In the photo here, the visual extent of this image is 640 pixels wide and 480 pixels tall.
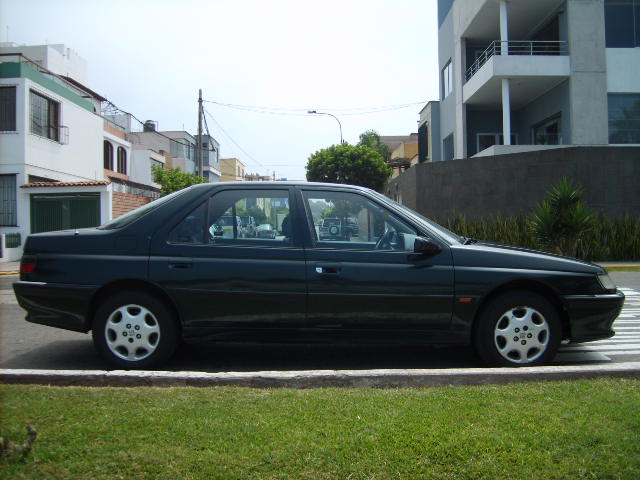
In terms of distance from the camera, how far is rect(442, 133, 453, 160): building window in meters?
30.8

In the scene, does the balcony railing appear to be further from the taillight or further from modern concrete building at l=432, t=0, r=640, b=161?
the taillight

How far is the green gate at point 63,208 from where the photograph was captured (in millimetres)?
21891

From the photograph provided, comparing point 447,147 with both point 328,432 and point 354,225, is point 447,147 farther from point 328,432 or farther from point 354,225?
point 328,432

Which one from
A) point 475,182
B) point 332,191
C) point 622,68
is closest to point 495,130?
point 622,68

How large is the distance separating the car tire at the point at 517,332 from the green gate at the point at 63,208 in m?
19.6

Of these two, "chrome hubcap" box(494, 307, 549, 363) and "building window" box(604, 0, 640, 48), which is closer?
"chrome hubcap" box(494, 307, 549, 363)

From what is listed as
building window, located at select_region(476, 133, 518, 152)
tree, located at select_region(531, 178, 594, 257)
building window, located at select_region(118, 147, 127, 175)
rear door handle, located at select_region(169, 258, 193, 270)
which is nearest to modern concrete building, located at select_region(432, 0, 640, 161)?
building window, located at select_region(476, 133, 518, 152)

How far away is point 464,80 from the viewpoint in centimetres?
2789

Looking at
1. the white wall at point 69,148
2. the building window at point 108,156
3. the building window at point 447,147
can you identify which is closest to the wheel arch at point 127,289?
the white wall at point 69,148

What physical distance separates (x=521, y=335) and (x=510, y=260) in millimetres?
629

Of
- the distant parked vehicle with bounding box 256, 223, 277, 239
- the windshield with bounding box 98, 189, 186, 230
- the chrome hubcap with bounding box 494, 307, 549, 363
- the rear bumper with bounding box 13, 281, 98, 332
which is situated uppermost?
the windshield with bounding box 98, 189, 186, 230

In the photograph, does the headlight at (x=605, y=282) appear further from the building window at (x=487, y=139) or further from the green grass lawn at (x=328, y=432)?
the building window at (x=487, y=139)

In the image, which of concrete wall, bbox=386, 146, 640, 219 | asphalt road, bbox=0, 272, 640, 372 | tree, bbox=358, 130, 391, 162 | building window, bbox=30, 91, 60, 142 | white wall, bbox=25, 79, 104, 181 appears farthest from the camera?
tree, bbox=358, 130, 391, 162

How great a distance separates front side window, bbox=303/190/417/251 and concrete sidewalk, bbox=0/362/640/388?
1.17 m
